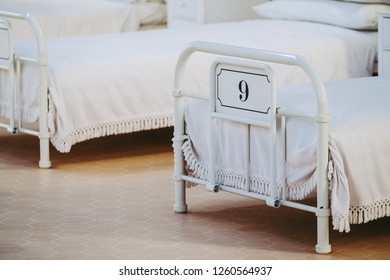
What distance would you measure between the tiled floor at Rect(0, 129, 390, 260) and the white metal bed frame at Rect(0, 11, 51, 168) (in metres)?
0.14

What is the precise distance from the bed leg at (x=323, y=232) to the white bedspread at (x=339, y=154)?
4cm

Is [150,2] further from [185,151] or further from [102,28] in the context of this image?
[185,151]

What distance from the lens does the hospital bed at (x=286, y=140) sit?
367cm

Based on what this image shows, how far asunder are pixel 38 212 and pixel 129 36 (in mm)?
1789

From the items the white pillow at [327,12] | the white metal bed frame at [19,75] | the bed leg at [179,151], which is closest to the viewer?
the bed leg at [179,151]

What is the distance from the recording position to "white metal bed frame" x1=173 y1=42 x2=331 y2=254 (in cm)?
364

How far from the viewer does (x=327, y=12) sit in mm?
6105

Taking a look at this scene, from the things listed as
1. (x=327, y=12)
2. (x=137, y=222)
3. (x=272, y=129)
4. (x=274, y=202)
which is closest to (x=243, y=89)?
(x=272, y=129)

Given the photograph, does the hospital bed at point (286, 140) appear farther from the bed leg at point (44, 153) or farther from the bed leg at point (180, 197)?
the bed leg at point (44, 153)

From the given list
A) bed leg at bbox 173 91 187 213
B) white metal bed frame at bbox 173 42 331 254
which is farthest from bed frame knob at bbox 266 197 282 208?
bed leg at bbox 173 91 187 213

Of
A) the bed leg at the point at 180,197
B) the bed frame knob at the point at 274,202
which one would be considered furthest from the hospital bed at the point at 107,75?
the bed frame knob at the point at 274,202

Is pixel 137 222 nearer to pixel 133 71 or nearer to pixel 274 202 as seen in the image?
pixel 274 202

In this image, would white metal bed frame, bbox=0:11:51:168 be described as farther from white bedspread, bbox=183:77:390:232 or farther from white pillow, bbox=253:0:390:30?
white pillow, bbox=253:0:390:30

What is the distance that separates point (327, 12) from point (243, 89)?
7.65 feet
